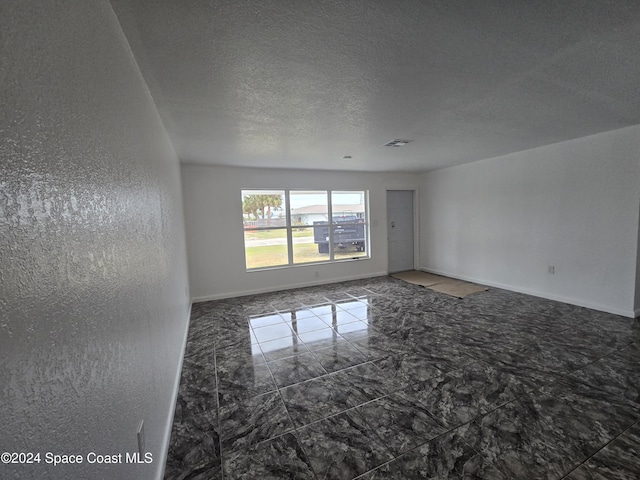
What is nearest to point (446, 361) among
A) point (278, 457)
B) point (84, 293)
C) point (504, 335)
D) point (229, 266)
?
point (504, 335)

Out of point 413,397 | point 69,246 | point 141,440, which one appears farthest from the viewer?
point 413,397

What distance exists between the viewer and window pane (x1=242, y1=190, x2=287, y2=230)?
16.9 ft

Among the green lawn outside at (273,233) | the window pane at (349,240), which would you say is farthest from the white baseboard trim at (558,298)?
the green lawn outside at (273,233)

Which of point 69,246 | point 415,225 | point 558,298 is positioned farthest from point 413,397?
point 415,225

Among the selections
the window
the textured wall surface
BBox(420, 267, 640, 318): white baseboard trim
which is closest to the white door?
the window

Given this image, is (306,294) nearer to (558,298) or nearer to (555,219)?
(558,298)

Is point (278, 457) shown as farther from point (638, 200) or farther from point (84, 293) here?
point (638, 200)

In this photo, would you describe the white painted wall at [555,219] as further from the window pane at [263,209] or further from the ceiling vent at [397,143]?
the window pane at [263,209]

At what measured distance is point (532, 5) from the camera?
133 cm

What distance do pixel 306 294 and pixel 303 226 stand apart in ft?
4.63

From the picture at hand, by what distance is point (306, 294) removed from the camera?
5.07 metres

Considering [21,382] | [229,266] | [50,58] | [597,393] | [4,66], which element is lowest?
[597,393]

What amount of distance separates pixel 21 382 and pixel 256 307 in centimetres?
405

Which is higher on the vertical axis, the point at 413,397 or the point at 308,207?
the point at 308,207
